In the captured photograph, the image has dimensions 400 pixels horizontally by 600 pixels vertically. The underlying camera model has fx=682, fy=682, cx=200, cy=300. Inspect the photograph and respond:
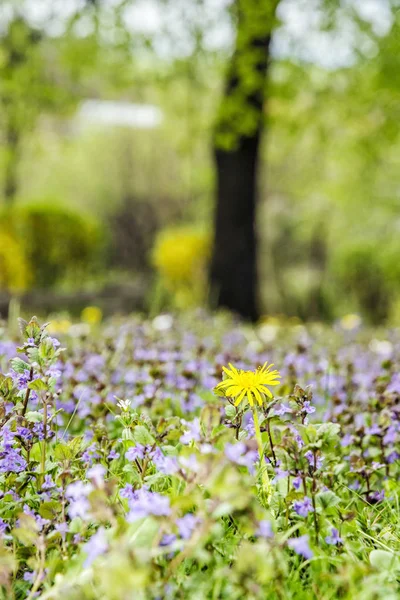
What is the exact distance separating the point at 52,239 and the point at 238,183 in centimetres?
543

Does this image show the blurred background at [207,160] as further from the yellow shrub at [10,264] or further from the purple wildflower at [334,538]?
the purple wildflower at [334,538]

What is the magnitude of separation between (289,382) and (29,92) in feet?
25.4

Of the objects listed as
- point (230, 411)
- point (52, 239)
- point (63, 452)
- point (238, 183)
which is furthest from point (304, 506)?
point (52, 239)

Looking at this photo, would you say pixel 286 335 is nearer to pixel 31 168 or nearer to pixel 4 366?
pixel 4 366

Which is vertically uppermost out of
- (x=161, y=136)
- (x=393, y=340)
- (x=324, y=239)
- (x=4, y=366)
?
(x=4, y=366)

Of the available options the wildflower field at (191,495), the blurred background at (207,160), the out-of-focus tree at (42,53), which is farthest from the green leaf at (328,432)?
the out-of-focus tree at (42,53)

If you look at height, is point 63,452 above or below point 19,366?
below

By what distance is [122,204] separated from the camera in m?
17.5

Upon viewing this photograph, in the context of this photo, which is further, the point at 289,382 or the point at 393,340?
the point at 393,340

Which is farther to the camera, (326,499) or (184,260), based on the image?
(184,260)

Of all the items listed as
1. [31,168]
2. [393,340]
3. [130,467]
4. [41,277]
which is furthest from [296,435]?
[31,168]

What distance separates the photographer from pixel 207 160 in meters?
18.2

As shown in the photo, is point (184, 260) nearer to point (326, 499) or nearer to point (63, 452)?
point (63, 452)

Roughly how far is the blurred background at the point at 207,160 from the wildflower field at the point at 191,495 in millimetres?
3540
